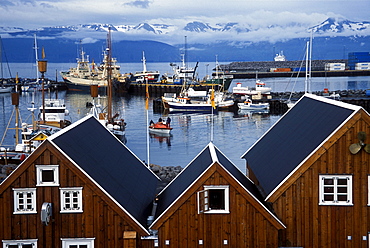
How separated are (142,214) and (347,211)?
4891mm

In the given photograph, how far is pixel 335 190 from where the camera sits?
12.5 metres

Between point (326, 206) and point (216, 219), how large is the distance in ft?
8.65

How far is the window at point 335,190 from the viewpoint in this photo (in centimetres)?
1250

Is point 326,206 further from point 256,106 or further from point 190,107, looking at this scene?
point 190,107

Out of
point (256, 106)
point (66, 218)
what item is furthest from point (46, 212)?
point (256, 106)

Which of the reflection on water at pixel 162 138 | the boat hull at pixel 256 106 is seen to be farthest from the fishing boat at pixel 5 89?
the reflection on water at pixel 162 138

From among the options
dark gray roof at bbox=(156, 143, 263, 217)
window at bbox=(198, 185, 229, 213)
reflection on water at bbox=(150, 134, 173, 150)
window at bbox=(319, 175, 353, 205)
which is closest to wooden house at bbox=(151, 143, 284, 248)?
window at bbox=(198, 185, 229, 213)

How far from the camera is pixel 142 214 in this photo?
42.9 feet

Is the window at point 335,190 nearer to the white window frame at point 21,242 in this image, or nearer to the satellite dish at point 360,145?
the satellite dish at point 360,145

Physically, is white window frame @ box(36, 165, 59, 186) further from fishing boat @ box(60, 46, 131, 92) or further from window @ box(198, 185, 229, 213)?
fishing boat @ box(60, 46, 131, 92)

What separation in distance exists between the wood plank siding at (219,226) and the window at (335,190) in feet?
4.66

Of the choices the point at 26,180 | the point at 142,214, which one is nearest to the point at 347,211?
the point at 142,214

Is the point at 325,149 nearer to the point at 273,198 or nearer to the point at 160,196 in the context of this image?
the point at 273,198

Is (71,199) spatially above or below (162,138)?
above
